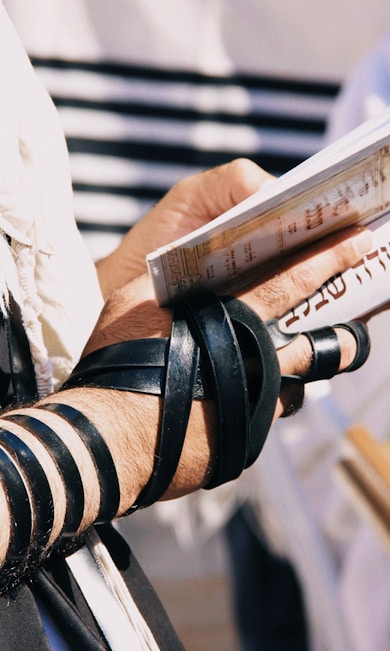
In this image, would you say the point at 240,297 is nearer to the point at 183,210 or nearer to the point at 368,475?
the point at 183,210

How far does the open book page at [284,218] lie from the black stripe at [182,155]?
133cm

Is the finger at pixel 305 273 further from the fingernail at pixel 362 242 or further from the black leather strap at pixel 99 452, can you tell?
the black leather strap at pixel 99 452

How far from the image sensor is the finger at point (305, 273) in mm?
748

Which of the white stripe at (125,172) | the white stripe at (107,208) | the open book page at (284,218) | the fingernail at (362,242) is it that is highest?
the white stripe at (125,172)

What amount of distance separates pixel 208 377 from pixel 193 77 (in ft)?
4.72

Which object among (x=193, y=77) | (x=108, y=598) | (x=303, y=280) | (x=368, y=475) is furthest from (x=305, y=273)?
(x=193, y=77)

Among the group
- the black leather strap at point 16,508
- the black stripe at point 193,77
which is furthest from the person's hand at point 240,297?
Answer: the black stripe at point 193,77

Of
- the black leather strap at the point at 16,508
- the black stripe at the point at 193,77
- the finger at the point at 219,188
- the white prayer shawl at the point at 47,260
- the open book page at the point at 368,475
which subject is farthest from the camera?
the black stripe at the point at 193,77

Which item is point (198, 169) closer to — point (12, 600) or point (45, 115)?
point (45, 115)

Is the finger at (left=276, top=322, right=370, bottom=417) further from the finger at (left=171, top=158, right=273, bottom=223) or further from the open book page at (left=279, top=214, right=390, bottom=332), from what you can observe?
the finger at (left=171, top=158, right=273, bottom=223)

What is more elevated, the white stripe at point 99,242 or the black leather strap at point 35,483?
the white stripe at point 99,242

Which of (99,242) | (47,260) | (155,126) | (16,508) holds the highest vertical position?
(155,126)

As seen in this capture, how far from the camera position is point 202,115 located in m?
2.02

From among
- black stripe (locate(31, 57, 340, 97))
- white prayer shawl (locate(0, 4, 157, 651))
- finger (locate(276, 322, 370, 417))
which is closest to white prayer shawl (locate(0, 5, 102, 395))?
white prayer shawl (locate(0, 4, 157, 651))
